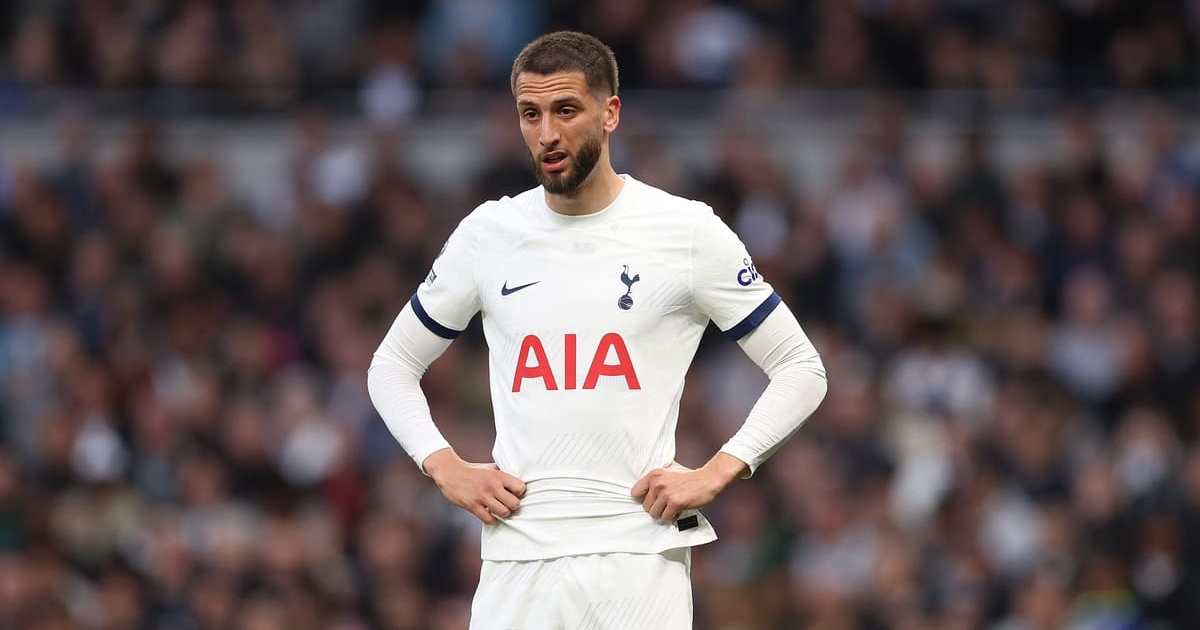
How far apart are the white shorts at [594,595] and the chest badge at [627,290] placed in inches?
27.6

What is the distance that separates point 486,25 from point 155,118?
265 cm

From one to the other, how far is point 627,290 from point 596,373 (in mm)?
253

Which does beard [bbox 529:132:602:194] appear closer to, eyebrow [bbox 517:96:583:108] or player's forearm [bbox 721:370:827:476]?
eyebrow [bbox 517:96:583:108]

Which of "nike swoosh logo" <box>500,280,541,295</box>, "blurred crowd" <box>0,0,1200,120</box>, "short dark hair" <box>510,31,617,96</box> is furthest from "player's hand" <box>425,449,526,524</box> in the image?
"blurred crowd" <box>0,0,1200,120</box>

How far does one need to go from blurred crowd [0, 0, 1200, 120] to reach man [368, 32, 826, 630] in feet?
29.0

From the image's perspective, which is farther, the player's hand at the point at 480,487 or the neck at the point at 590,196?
the neck at the point at 590,196

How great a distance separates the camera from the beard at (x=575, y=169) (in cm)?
556

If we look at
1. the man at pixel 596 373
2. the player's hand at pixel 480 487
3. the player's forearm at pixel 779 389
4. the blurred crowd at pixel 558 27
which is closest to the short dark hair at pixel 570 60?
the man at pixel 596 373

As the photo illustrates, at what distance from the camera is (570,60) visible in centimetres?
554

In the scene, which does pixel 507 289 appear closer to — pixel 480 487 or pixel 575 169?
pixel 575 169

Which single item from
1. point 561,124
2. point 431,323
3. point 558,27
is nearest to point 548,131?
point 561,124

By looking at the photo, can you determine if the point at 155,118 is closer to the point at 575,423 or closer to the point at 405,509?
the point at 405,509

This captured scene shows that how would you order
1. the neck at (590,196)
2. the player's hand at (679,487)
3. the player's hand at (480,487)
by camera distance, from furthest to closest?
the neck at (590,196) < the player's hand at (480,487) < the player's hand at (679,487)

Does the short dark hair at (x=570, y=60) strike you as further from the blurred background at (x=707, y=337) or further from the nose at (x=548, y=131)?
the blurred background at (x=707, y=337)
